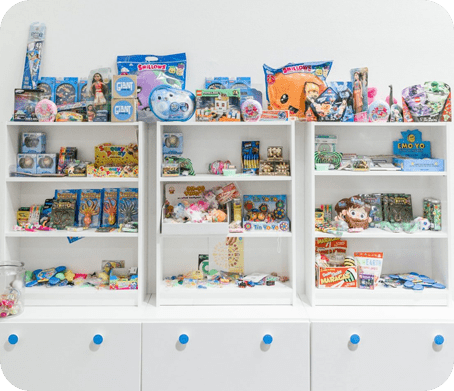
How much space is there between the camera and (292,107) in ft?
8.84

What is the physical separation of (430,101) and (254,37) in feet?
3.79

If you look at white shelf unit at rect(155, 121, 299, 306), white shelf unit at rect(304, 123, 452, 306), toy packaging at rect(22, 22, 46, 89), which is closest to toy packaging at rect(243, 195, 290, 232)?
white shelf unit at rect(155, 121, 299, 306)

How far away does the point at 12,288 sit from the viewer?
2.52m

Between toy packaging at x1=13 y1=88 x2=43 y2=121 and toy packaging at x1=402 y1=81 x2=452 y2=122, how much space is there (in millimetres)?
2248

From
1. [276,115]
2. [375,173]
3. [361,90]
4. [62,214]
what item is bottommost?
[62,214]

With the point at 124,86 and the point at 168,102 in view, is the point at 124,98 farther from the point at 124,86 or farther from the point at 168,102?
the point at 168,102

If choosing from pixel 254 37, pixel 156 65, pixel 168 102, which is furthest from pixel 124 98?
pixel 254 37

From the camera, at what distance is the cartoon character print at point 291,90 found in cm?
268
